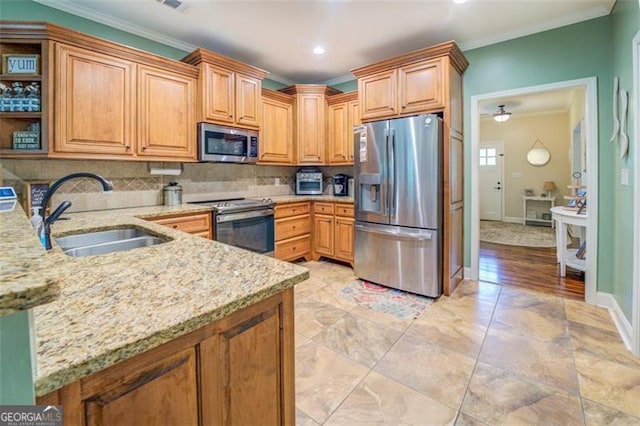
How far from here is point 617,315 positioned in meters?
2.41

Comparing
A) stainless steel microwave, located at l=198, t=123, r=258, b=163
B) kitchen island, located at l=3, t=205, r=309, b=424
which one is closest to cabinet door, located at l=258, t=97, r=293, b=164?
stainless steel microwave, located at l=198, t=123, r=258, b=163

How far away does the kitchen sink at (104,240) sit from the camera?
1.65m

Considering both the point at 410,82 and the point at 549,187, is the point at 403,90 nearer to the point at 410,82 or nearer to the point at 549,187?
the point at 410,82

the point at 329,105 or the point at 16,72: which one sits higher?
the point at 329,105

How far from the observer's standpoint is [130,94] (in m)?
2.69

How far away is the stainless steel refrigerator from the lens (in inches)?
112

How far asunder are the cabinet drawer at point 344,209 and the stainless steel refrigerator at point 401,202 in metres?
0.38

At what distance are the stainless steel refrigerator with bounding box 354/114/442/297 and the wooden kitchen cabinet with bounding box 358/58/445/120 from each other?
24 centimetres

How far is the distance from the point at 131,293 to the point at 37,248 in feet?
0.88

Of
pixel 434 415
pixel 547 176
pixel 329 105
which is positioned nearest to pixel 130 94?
pixel 329 105

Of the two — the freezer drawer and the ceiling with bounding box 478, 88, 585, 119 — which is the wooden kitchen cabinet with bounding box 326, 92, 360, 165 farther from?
the ceiling with bounding box 478, 88, 585, 119

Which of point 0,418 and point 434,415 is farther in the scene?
point 434,415

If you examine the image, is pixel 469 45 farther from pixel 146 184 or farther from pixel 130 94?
pixel 146 184

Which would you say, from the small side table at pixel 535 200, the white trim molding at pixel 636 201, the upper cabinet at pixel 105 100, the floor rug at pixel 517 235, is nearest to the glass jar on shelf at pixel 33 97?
the upper cabinet at pixel 105 100
